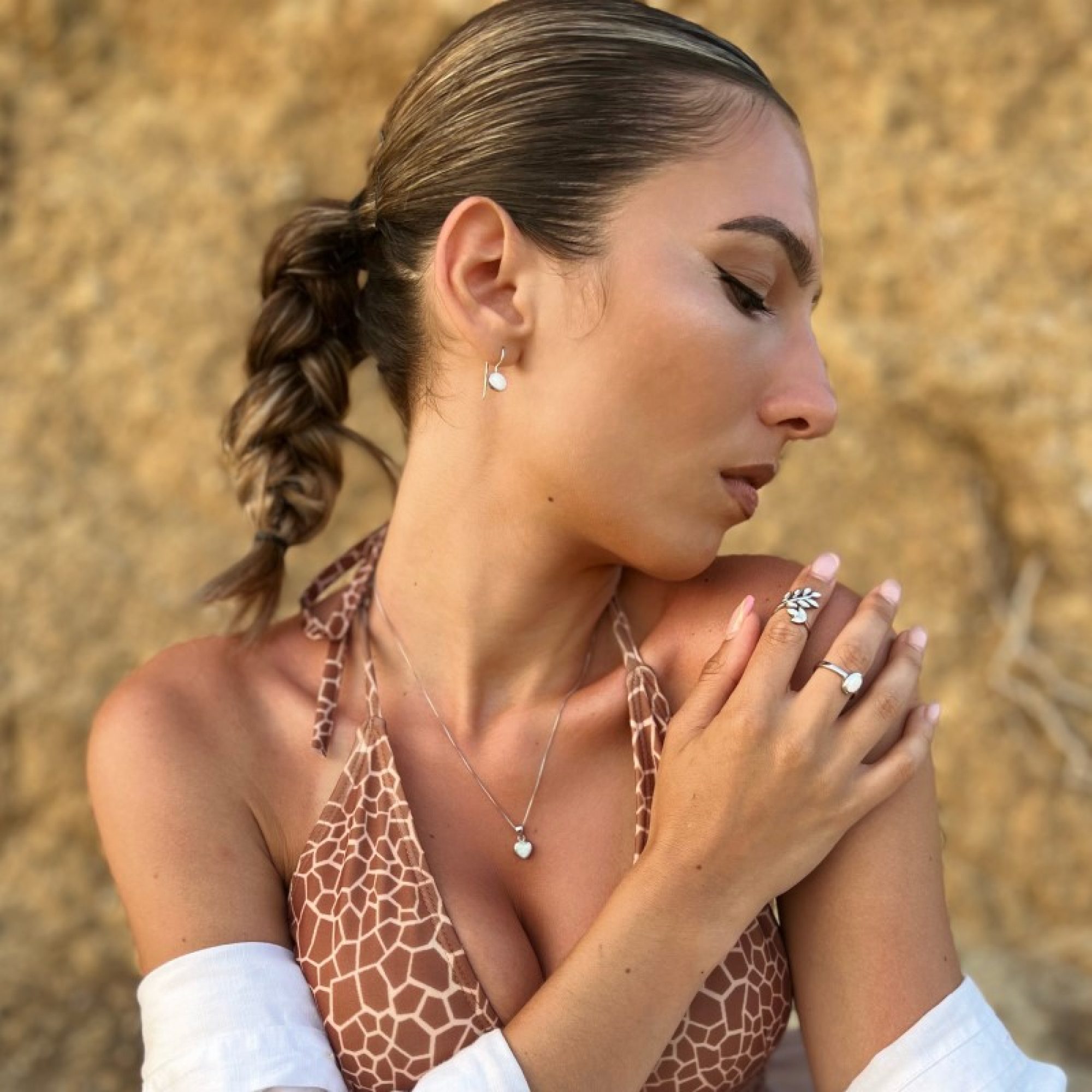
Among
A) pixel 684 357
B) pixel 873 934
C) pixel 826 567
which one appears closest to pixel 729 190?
pixel 684 357

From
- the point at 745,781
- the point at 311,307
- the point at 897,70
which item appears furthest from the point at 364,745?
the point at 897,70

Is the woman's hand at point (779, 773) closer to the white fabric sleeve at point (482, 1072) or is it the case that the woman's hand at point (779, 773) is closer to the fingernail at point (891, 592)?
the fingernail at point (891, 592)

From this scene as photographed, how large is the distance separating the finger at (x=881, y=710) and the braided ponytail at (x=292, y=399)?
32.0 inches

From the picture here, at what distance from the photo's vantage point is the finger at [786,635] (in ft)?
4.75

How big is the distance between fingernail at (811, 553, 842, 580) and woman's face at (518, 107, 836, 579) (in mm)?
100

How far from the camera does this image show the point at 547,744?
5.55 feet

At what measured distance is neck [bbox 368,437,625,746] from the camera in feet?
5.49

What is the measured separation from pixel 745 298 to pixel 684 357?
0.36 feet

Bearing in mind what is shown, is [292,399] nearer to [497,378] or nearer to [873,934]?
[497,378]

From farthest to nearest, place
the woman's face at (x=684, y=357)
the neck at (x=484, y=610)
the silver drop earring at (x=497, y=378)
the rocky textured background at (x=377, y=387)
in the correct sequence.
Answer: the rocky textured background at (x=377, y=387) < the neck at (x=484, y=610) < the silver drop earring at (x=497, y=378) < the woman's face at (x=684, y=357)

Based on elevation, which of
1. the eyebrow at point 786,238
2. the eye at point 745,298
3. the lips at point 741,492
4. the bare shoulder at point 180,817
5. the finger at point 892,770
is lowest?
the bare shoulder at point 180,817

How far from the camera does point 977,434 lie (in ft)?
9.49

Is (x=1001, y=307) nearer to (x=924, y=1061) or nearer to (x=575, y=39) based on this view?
(x=575, y=39)

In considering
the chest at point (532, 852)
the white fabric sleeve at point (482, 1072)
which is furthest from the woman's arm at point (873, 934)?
the white fabric sleeve at point (482, 1072)
